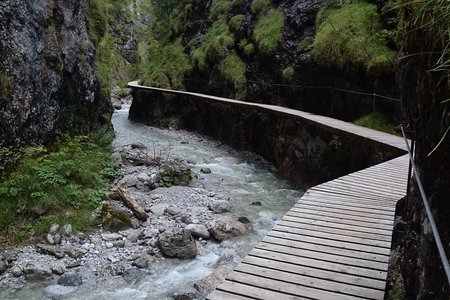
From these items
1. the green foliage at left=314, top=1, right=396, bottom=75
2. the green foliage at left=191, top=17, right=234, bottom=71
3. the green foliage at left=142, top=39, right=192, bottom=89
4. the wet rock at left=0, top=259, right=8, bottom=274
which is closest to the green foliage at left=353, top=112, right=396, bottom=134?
the green foliage at left=314, top=1, right=396, bottom=75

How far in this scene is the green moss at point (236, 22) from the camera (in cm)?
1928

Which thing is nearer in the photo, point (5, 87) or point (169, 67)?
point (5, 87)

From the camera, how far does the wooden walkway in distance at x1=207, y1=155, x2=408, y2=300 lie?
350 centimetres

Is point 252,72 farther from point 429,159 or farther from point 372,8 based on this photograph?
point 429,159

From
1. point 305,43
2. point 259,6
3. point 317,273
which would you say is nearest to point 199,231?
point 317,273

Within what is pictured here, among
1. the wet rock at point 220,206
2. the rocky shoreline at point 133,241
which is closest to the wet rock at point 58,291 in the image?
the rocky shoreline at point 133,241

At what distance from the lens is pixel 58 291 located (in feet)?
19.1

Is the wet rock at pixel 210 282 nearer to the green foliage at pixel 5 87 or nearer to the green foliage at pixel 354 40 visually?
the green foliage at pixel 5 87

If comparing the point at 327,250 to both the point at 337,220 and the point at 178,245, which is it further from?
the point at 178,245

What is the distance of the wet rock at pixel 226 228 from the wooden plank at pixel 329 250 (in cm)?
317

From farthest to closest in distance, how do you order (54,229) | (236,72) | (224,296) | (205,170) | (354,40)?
(236,72)
(205,170)
(354,40)
(54,229)
(224,296)

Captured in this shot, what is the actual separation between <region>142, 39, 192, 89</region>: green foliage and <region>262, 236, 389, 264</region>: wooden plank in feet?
64.1

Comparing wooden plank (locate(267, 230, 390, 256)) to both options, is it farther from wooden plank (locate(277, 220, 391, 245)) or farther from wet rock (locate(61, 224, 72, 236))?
wet rock (locate(61, 224, 72, 236))

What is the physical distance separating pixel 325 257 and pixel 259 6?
15.6 meters
